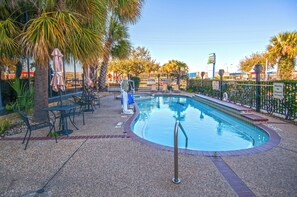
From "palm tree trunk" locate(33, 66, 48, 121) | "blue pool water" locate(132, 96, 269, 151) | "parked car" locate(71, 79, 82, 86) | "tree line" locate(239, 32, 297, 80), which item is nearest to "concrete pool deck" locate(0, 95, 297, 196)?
"blue pool water" locate(132, 96, 269, 151)

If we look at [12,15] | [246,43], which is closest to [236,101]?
[12,15]

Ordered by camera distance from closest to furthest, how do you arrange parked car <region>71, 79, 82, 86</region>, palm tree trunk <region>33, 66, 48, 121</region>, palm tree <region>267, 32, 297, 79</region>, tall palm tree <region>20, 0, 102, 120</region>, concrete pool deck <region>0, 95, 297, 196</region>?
concrete pool deck <region>0, 95, 297, 196</region> < tall palm tree <region>20, 0, 102, 120</region> < palm tree trunk <region>33, 66, 48, 121</region> < parked car <region>71, 79, 82, 86</region> < palm tree <region>267, 32, 297, 79</region>

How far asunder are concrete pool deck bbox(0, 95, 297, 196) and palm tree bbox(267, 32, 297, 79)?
1690cm

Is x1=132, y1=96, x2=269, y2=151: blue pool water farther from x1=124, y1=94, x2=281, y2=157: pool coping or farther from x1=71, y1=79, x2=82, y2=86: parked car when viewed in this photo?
x1=71, y1=79, x2=82, y2=86: parked car

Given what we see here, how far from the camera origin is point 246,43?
4228 centimetres

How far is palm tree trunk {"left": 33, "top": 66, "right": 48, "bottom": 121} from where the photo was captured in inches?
226

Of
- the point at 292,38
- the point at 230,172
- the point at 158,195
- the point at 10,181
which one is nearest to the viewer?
the point at 158,195

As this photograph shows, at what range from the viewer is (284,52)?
1753cm

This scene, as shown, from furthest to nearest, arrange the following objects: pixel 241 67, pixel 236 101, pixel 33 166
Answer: pixel 241 67
pixel 236 101
pixel 33 166

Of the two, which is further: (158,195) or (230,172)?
(230,172)

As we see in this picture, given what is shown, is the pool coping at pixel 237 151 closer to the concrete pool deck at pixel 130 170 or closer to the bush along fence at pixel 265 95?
the concrete pool deck at pixel 130 170

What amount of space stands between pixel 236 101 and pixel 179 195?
29.0 feet

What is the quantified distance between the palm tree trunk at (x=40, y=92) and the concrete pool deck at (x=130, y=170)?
155 centimetres

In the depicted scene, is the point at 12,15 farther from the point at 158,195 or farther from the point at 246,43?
the point at 246,43
